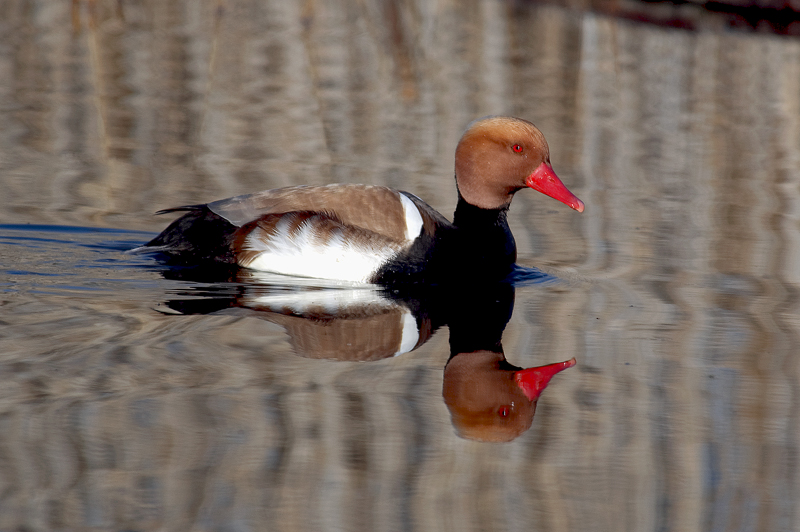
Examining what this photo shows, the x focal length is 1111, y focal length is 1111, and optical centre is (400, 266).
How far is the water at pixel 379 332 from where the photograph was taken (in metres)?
3.28

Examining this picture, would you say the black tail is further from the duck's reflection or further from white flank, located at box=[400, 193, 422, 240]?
white flank, located at box=[400, 193, 422, 240]

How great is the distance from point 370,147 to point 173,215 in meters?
2.75

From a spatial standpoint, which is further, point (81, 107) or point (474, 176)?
point (81, 107)

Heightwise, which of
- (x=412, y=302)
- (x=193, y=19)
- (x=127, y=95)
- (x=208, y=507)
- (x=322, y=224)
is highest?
(x=193, y=19)

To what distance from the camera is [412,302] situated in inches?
213

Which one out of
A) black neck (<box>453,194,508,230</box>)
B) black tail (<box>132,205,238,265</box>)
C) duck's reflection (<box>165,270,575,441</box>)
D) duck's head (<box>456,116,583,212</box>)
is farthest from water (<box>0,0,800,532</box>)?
duck's head (<box>456,116,583,212</box>)

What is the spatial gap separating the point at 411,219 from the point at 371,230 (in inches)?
8.9

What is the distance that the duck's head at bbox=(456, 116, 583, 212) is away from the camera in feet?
19.8

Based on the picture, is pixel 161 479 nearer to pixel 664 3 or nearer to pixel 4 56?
pixel 4 56

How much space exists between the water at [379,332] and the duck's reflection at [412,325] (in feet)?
0.09

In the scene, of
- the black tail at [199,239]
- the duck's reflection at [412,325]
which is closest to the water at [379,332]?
the duck's reflection at [412,325]

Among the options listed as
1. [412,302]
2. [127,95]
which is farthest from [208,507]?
[127,95]

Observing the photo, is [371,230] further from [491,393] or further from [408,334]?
[491,393]

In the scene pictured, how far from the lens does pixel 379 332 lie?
4.84 m
